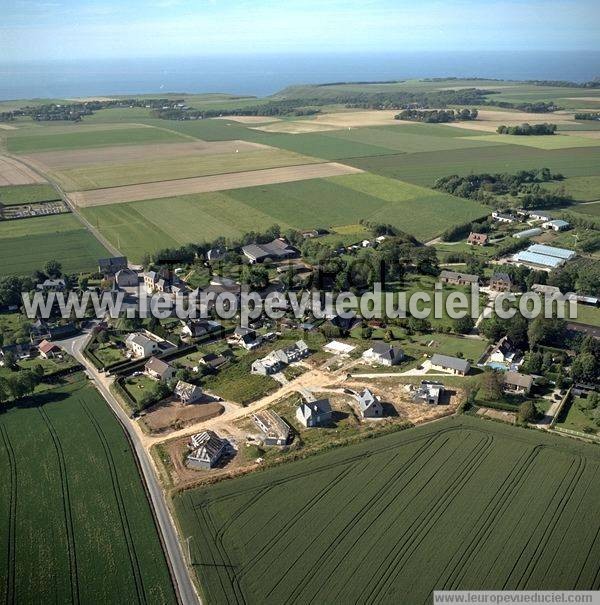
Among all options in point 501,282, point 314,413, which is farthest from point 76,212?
point 314,413

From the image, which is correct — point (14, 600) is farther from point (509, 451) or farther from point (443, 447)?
point (509, 451)

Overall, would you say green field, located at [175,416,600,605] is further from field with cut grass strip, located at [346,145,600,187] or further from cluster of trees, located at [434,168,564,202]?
field with cut grass strip, located at [346,145,600,187]

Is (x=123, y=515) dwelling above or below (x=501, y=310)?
below

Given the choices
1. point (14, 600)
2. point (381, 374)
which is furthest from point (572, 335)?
point (14, 600)

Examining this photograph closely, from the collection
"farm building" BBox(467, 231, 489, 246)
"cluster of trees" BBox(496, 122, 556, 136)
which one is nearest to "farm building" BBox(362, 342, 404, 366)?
"farm building" BBox(467, 231, 489, 246)

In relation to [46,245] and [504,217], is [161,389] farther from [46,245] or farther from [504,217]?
[504,217]

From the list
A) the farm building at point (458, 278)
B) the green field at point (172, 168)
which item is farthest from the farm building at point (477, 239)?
the green field at point (172, 168)

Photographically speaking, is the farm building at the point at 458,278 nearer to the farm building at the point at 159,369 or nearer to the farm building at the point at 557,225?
the farm building at the point at 557,225
